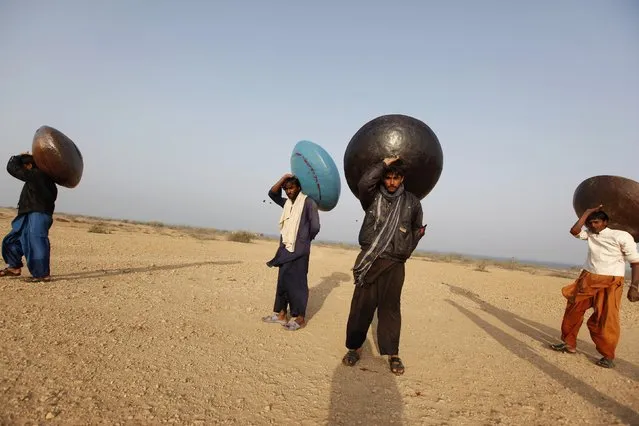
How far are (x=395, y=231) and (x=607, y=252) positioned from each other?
3157 millimetres

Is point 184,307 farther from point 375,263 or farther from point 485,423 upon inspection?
point 485,423

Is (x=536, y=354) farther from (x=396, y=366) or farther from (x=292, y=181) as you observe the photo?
(x=292, y=181)

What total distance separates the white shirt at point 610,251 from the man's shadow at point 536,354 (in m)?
1.26

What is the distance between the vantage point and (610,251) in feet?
15.6

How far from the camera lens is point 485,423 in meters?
2.79

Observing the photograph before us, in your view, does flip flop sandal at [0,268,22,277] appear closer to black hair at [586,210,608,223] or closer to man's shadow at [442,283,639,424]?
man's shadow at [442,283,639,424]

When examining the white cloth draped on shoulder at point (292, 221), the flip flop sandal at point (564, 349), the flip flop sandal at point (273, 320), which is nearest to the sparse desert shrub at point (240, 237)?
the flip flop sandal at point (273, 320)

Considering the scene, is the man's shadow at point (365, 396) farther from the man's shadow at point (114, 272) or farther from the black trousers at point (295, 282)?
the man's shadow at point (114, 272)

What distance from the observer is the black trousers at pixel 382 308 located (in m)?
3.91

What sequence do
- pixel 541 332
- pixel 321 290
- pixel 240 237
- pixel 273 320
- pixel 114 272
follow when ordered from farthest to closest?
pixel 240 237, pixel 321 290, pixel 114 272, pixel 541 332, pixel 273 320

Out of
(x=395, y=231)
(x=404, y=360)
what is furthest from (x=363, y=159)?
(x=404, y=360)

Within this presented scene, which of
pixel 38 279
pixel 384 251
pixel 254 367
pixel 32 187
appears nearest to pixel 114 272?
pixel 38 279

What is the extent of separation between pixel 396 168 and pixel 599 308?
3.48m

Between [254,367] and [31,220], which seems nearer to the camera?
[254,367]
